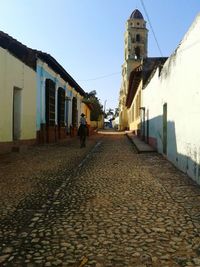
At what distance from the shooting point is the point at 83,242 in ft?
12.3

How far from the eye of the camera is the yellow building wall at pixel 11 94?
11.7 meters

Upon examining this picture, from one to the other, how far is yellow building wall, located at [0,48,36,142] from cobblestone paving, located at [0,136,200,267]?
5.44m

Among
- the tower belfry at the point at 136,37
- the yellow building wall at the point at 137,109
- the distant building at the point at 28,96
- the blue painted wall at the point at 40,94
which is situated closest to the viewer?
the distant building at the point at 28,96

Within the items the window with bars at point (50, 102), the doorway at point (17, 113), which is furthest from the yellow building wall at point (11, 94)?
the window with bars at point (50, 102)

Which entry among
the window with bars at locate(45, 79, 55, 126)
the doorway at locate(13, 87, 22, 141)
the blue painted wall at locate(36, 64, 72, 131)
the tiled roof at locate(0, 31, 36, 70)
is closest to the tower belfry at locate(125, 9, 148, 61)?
the window with bars at locate(45, 79, 55, 126)

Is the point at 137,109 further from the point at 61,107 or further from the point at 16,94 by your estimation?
the point at 16,94

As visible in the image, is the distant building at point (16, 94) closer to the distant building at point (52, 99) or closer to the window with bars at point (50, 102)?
the distant building at point (52, 99)

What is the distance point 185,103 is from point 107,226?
4.34 meters

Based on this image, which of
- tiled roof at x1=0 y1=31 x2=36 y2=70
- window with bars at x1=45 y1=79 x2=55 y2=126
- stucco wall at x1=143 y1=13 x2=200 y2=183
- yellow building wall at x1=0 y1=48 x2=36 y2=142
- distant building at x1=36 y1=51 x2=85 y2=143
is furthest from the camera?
window with bars at x1=45 y1=79 x2=55 y2=126

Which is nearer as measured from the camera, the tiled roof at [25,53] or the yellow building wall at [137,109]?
the tiled roof at [25,53]

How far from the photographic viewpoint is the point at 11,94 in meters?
12.5

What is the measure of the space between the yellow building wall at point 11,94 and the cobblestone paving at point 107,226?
5.44 metres

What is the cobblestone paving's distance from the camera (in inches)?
132

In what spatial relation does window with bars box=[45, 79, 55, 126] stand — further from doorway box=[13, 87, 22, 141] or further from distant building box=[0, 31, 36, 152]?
doorway box=[13, 87, 22, 141]
